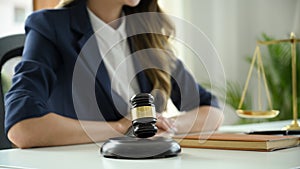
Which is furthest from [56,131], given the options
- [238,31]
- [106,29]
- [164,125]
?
[238,31]

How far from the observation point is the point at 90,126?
136 cm

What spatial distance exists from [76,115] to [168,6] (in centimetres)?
170

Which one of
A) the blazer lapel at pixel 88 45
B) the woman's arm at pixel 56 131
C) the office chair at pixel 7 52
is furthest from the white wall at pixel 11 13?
the woman's arm at pixel 56 131

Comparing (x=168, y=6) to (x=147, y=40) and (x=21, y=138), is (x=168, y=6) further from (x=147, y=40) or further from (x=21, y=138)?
(x=21, y=138)

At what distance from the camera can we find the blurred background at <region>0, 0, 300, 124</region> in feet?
11.4

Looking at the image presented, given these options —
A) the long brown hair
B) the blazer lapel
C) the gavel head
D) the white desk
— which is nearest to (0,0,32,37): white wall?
the long brown hair

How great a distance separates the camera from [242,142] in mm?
1021

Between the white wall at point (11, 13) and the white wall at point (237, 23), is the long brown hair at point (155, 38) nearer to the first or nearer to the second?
the white wall at point (11, 13)

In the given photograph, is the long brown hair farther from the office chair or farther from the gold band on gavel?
the gold band on gavel

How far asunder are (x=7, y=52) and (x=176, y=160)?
765 mm

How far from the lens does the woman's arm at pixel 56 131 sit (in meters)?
1.26

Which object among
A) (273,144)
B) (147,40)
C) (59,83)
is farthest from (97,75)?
(273,144)

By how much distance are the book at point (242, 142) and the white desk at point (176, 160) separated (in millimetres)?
17

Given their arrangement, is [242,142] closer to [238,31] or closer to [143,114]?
[143,114]
